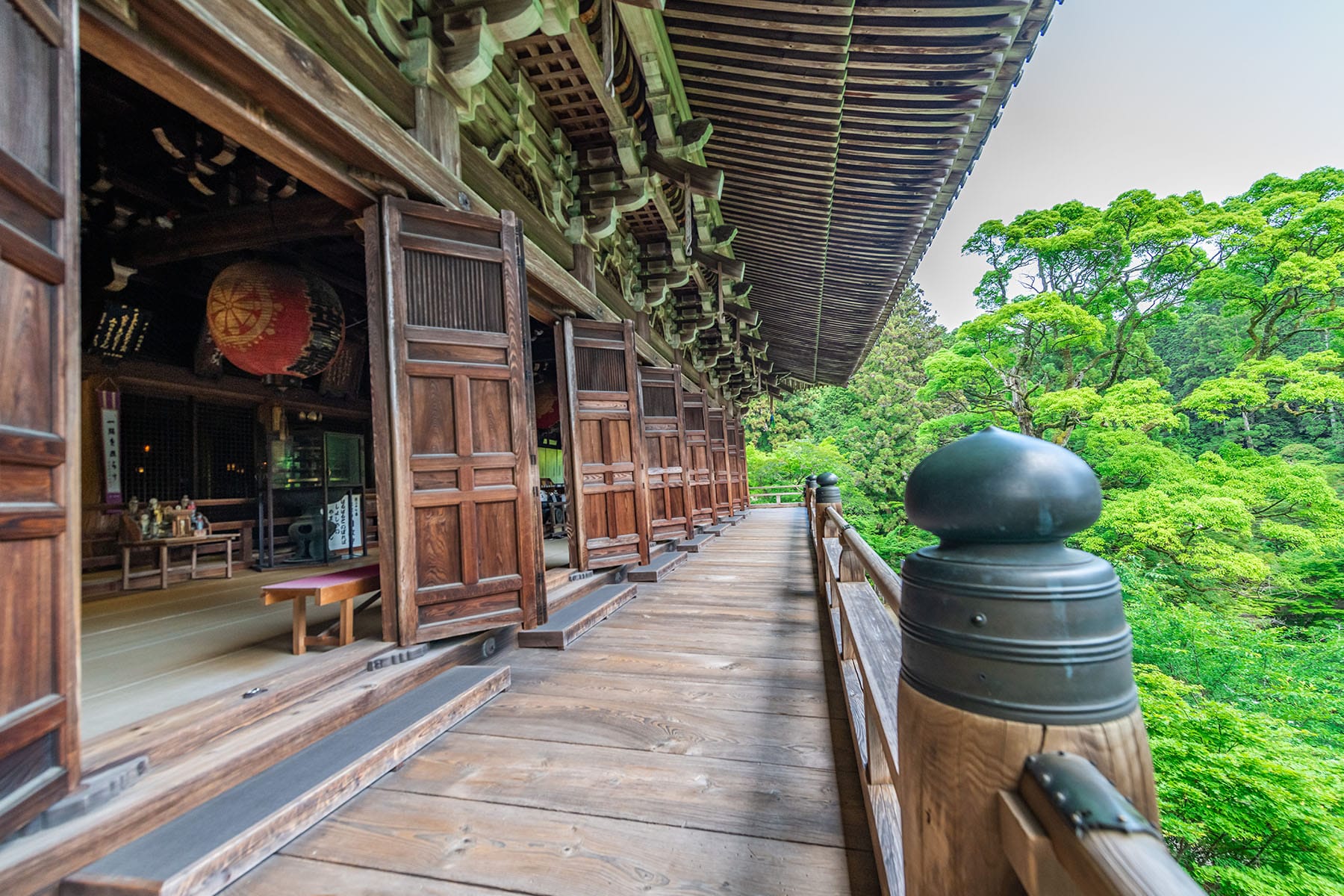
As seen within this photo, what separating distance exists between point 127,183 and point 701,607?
487cm

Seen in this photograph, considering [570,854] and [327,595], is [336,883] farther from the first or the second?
[327,595]

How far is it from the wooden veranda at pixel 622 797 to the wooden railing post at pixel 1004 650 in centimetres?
106

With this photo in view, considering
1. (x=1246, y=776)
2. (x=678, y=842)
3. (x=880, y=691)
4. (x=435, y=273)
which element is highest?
(x=435, y=273)

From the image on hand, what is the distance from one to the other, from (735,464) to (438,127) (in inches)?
515

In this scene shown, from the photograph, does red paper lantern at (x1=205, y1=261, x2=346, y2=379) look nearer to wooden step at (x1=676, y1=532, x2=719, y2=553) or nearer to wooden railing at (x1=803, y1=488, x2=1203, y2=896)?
wooden railing at (x1=803, y1=488, x2=1203, y2=896)

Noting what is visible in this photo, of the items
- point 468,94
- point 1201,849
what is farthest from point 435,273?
point 1201,849

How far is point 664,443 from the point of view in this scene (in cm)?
669

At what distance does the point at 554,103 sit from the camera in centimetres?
412

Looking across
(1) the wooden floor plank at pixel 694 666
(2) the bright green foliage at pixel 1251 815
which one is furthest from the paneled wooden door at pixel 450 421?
(2) the bright green foliage at pixel 1251 815

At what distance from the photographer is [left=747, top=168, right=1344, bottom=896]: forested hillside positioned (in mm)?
3404

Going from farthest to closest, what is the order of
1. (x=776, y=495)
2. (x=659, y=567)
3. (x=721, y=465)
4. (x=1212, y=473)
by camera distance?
(x=776, y=495) < (x=721, y=465) < (x=1212, y=473) < (x=659, y=567)

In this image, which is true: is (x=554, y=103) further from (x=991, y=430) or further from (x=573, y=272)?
(x=991, y=430)

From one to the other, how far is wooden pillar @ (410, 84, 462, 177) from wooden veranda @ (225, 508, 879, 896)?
2859 millimetres

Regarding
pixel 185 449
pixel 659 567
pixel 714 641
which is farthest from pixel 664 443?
pixel 185 449
